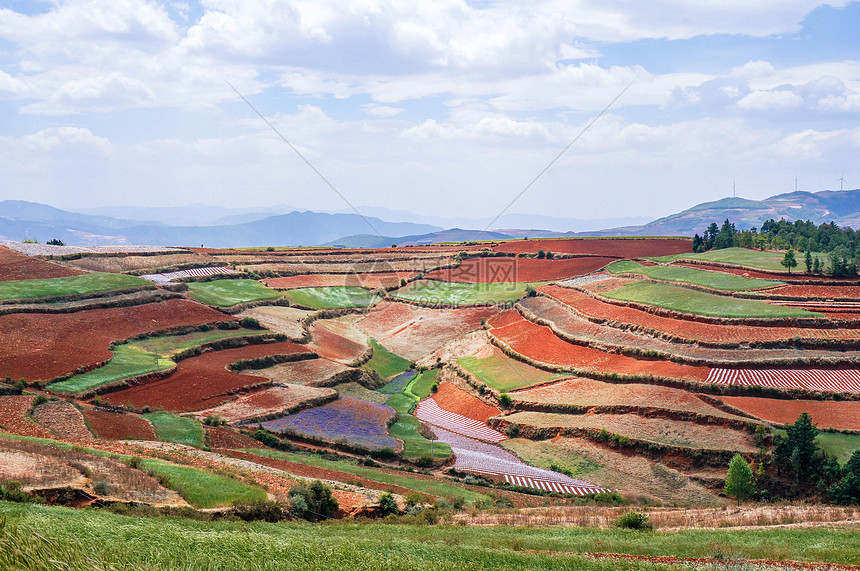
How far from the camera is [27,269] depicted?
66562mm

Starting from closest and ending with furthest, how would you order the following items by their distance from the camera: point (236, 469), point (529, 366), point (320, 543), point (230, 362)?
point (320, 543), point (236, 469), point (230, 362), point (529, 366)

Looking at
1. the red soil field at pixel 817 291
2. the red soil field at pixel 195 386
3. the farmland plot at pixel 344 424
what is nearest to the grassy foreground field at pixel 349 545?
the farmland plot at pixel 344 424

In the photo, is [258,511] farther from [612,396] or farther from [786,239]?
[786,239]

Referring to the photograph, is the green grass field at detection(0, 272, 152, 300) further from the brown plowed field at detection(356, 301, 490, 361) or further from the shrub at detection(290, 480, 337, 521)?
the shrub at detection(290, 480, 337, 521)

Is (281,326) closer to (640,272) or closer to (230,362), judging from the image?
(230,362)

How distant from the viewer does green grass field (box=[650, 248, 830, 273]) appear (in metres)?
73.9

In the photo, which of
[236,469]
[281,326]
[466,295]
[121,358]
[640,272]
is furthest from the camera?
[466,295]

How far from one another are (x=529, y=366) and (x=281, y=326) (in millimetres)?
26222

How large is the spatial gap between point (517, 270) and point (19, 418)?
73.5 meters

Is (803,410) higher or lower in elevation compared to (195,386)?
higher

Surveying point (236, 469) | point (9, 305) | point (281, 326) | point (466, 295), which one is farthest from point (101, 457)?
point (466, 295)

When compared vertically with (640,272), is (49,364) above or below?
below

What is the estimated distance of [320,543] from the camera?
14.4m

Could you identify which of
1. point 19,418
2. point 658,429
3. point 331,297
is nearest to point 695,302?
point 658,429
